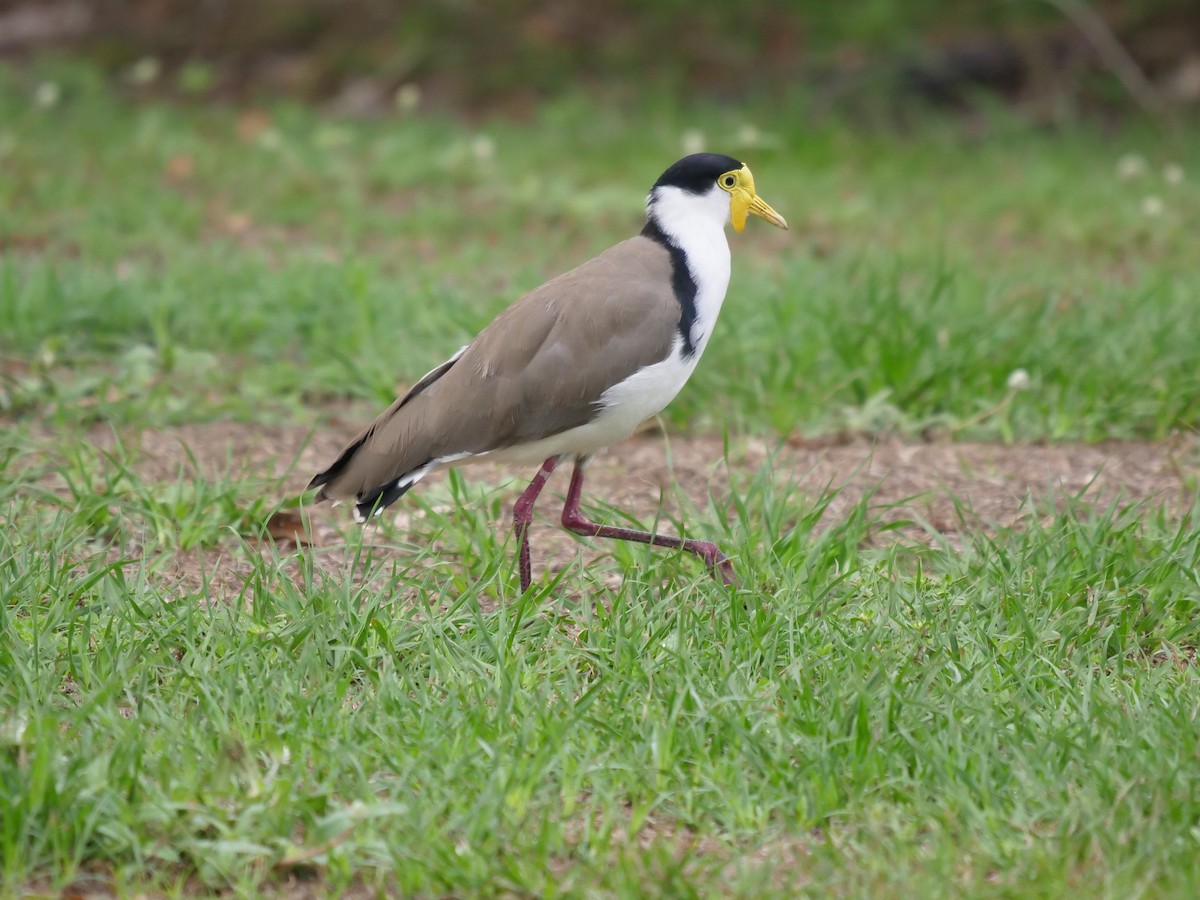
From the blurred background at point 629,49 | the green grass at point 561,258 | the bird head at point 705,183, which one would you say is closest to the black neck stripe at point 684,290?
the bird head at point 705,183

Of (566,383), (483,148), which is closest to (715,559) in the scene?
(566,383)

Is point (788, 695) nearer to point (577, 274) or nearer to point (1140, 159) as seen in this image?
point (577, 274)

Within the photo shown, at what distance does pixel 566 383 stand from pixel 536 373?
0.10m

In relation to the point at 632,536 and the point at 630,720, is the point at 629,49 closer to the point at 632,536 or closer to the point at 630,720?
the point at 632,536

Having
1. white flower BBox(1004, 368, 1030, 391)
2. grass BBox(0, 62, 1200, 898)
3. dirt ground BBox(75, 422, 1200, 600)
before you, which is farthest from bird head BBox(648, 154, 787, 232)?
white flower BBox(1004, 368, 1030, 391)

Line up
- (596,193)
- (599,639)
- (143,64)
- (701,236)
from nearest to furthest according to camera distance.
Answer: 1. (599,639)
2. (701,236)
3. (596,193)
4. (143,64)

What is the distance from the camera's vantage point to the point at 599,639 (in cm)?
360

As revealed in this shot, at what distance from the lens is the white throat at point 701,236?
412cm

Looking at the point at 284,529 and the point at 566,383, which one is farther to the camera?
the point at 284,529

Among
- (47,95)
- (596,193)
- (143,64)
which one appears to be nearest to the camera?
(596,193)

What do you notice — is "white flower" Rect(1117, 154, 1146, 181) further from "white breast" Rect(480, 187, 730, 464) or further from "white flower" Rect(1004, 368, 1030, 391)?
"white breast" Rect(480, 187, 730, 464)

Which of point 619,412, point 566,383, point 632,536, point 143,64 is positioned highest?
point 143,64

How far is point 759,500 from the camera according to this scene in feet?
14.8

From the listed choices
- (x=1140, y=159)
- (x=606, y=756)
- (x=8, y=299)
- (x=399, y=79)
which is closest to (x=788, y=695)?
(x=606, y=756)
